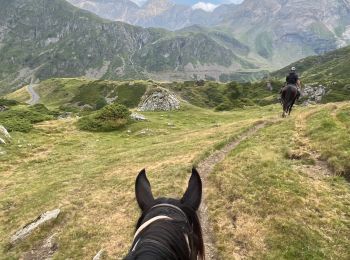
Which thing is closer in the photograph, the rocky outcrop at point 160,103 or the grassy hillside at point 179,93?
the rocky outcrop at point 160,103

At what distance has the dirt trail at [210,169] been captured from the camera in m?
17.3

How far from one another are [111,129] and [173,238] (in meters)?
53.4

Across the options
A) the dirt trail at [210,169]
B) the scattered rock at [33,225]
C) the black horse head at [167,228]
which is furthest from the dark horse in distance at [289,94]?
the black horse head at [167,228]

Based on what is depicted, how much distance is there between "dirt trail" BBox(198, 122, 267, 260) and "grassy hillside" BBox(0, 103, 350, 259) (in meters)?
0.35

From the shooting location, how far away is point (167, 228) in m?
4.85

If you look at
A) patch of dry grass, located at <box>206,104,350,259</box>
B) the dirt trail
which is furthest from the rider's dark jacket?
patch of dry grass, located at <box>206,104,350,259</box>

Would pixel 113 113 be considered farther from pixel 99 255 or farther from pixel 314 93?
pixel 314 93

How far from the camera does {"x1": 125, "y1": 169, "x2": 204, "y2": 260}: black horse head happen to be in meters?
4.47

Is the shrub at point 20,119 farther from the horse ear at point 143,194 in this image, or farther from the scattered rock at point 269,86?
the scattered rock at point 269,86

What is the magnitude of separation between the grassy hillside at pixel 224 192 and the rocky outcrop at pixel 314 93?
273 feet

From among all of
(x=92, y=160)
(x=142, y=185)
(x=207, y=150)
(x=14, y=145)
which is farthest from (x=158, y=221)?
(x=14, y=145)

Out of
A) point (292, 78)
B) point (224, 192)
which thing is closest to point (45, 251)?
point (224, 192)

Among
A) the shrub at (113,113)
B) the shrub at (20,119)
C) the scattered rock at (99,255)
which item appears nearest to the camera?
the scattered rock at (99,255)

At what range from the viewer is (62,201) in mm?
25703
